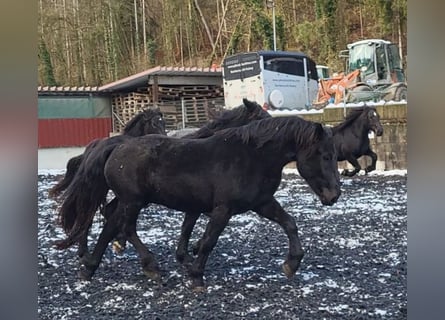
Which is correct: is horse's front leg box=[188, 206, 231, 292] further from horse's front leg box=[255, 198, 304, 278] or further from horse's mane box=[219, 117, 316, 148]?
horse's mane box=[219, 117, 316, 148]

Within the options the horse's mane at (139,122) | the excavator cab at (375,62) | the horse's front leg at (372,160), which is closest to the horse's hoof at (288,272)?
Answer: the horse's mane at (139,122)

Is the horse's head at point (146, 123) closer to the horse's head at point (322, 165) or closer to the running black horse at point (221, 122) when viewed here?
the running black horse at point (221, 122)

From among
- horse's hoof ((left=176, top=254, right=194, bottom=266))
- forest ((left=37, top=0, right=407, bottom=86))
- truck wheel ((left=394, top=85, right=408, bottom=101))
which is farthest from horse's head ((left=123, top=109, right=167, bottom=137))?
truck wheel ((left=394, top=85, right=408, bottom=101))

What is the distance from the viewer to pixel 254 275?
246 cm

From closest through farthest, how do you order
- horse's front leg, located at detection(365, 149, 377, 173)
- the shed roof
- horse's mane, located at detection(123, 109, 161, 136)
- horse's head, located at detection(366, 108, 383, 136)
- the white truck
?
1. the shed roof
2. horse's mane, located at detection(123, 109, 161, 136)
3. the white truck
4. horse's head, located at detection(366, 108, 383, 136)
5. horse's front leg, located at detection(365, 149, 377, 173)

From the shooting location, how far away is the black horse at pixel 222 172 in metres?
2.18

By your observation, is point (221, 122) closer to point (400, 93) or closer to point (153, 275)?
point (153, 275)

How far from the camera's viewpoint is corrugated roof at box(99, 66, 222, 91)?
111 inches

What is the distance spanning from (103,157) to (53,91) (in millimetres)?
415

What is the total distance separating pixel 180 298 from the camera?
2.18 meters

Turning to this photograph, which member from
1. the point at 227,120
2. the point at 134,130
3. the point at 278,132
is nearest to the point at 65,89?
the point at 134,130

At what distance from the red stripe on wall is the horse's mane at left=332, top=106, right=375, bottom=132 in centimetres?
266

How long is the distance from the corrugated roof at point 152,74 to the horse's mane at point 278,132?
81cm
